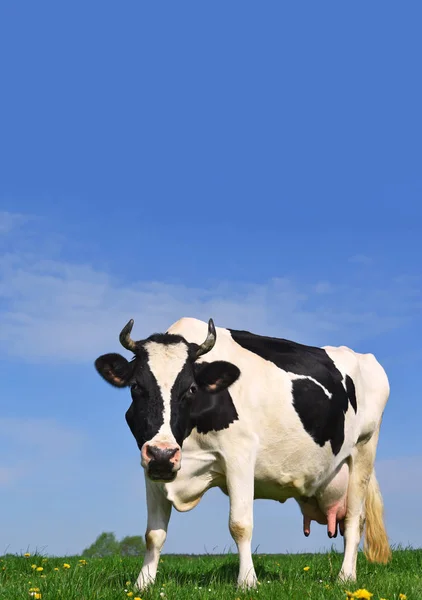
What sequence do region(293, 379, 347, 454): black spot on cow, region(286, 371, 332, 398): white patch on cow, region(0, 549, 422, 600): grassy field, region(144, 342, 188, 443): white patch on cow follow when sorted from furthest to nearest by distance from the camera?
region(286, 371, 332, 398): white patch on cow → region(293, 379, 347, 454): black spot on cow → region(144, 342, 188, 443): white patch on cow → region(0, 549, 422, 600): grassy field

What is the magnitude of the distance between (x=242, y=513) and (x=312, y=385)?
7.52 ft

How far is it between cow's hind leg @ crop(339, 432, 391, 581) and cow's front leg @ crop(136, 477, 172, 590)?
11.1ft

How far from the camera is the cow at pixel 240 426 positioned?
27.2 feet

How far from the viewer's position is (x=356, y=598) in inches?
221

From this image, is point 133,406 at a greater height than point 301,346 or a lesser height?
lesser

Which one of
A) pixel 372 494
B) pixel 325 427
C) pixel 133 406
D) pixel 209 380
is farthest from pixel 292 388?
pixel 372 494

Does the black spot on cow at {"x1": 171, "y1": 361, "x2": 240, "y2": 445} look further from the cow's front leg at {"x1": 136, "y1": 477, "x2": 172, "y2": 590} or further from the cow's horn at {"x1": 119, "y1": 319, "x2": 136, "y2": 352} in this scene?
the cow's front leg at {"x1": 136, "y1": 477, "x2": 172, "y2": 590}

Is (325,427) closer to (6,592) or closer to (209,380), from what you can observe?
(209,380)

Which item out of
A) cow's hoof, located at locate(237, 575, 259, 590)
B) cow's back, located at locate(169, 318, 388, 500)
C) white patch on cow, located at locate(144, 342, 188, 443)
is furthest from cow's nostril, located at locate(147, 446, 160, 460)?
cow's hoof, located at locate(237, 575, 259, 590)

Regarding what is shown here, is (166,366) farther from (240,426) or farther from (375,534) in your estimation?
(375,534)

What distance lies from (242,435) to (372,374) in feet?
14.0

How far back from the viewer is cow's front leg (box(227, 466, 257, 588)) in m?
8.46

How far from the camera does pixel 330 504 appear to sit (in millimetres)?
11094

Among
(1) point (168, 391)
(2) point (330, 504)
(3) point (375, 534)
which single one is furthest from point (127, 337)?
(3) point (375, 534)
